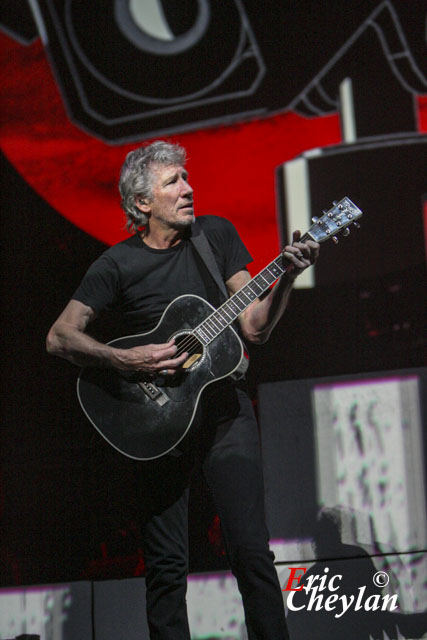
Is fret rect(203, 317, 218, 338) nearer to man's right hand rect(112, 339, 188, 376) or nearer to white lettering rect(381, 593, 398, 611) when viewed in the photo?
man's right hand rect(112, 339, 188, 376)

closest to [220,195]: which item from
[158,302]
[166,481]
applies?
[158,302]

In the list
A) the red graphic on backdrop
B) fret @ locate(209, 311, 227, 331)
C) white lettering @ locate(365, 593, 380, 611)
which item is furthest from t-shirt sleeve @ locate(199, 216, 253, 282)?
white lettering @ locate(365, 593, 380, 611)

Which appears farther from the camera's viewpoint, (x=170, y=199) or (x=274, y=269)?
(x=170, y=199)

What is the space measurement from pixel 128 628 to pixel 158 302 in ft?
4.90

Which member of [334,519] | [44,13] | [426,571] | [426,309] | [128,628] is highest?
[44,13]

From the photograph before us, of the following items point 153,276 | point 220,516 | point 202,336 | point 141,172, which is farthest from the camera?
point 141,172

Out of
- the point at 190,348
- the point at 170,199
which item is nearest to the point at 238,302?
the point at 190,348

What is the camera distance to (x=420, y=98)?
3141mm

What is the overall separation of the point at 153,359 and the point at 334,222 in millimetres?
798

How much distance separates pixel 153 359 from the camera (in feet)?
7.61

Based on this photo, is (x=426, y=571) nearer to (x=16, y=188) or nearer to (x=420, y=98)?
(x=420, y=98)

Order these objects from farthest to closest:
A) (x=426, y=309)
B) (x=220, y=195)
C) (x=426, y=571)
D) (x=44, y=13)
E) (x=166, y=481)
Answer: (x=44, y=13) → (x=220, y=195) → (x=426, y=309) → (x=426, y=571) → (x=166, y=481)

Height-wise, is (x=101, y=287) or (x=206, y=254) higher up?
(x=206, y=254)
